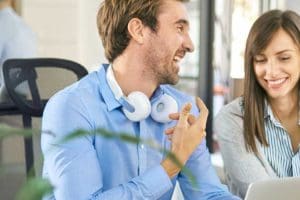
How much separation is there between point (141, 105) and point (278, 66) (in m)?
0.64

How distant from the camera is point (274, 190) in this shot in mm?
872

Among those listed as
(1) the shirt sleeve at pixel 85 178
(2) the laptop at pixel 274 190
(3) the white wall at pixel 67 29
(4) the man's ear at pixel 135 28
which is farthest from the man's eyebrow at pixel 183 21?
(3) the white wall at pixel 67 29

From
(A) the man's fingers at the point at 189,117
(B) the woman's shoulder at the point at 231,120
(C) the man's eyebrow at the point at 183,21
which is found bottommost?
(B) the woman's shoulder at the point at 231,120

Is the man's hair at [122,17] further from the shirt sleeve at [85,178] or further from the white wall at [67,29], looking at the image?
the white wall at [67,29]

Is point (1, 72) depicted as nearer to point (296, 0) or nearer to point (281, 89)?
point (281, 89)

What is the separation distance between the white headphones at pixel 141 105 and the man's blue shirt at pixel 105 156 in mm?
18

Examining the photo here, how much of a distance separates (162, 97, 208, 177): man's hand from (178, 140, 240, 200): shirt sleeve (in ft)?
0.41

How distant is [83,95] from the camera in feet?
4.52

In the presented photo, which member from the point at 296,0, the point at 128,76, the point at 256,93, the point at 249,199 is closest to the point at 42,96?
the point at 128,76

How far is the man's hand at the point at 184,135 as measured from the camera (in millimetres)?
1285

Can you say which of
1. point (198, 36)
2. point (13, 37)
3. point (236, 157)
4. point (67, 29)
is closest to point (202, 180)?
point (236, 157)

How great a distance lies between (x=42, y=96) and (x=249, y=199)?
953 mm

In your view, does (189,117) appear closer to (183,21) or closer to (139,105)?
(139,105)

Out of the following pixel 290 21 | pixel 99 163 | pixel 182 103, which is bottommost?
pixel 99 163
